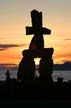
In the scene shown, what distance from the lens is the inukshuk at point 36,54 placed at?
3450 centimetres

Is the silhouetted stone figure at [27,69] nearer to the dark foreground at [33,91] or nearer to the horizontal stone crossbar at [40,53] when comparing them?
the horizontal stone crossbar at [40,53]

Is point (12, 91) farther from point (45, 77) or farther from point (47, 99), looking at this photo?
point (45, 77)

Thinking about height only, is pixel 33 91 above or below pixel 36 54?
below

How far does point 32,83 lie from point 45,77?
261cm

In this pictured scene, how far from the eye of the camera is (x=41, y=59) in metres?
34.6

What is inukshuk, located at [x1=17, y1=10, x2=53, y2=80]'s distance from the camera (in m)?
34.5

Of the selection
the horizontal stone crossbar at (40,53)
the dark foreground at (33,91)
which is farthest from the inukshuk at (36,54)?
the dark foreground at (33,91)

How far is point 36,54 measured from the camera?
34.6 metres

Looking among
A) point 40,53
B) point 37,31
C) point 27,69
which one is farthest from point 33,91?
point 37,31

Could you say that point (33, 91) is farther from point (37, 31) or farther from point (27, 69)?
point (37, 31)

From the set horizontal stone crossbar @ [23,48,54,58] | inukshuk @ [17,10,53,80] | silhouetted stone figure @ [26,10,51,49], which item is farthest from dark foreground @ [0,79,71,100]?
silhouetted stone figure @ [26,10,51,49]

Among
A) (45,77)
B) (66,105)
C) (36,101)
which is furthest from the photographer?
(45,77)

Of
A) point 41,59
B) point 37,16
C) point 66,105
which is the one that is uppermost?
point 37,16

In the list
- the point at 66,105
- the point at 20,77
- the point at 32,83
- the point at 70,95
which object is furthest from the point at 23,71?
the point at 66,105
